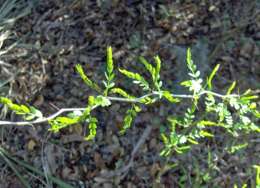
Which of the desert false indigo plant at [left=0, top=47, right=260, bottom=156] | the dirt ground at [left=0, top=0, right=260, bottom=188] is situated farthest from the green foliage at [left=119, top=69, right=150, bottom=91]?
the dirt ground at [left=0, top=0, right=260, bottom=188]

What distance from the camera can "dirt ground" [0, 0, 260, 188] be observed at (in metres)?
2.78

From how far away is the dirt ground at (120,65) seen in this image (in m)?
2.78

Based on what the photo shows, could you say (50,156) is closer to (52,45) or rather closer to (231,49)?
(52,45)

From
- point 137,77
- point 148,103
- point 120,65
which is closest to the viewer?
point 137,77

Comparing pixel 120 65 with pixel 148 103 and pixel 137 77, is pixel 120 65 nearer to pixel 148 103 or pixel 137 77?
pixel 148 103

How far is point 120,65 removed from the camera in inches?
120

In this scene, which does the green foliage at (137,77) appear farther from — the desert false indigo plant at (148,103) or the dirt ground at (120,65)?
the dirt ground at (120,65)

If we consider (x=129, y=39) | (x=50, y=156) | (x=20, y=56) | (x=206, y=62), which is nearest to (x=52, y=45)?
(x=20, y=56)

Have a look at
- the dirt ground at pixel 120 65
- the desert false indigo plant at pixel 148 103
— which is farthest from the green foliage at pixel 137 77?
the dirt ground at pixel 120 65

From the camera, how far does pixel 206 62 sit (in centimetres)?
301

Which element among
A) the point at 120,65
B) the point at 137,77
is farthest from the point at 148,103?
the point at 120,65

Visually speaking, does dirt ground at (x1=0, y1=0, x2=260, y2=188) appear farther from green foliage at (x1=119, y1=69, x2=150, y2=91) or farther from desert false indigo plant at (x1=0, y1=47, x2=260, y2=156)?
Result: green foliage at (x1=119, y1=69, x2=150, y2=91)

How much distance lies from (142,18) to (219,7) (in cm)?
57

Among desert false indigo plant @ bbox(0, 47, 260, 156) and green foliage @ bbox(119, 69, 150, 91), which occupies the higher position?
green foliage @ bbox(119, 69, 150, 91)
